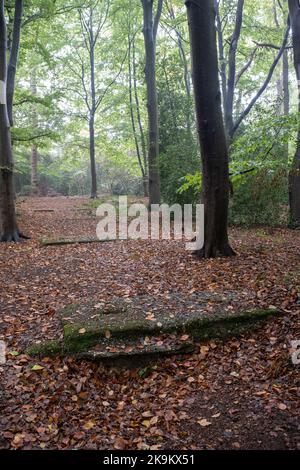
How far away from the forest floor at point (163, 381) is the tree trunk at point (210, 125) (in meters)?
0.67

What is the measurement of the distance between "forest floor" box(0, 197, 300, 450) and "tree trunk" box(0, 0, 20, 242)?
3134 mm

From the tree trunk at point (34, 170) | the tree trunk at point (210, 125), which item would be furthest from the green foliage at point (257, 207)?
the tree trunk at point (34, 170)

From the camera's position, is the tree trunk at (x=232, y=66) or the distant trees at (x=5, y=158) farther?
the tree trunk at (x=232, y=66)

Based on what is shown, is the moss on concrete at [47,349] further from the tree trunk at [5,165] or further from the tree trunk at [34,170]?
the tree trunk at [34,170]

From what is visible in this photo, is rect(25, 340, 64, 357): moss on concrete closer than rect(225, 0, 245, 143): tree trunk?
→ Yes

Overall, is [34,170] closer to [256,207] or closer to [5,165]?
[5,165]

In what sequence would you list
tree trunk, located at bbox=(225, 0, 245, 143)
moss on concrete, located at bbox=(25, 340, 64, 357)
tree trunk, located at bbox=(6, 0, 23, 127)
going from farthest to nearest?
tree trunk, located at bbox=(225, 0, 245, 143) → tree trunk, located at bbox=(6, 0, 23, 127) → moss on concrete, located at bbox=(25, 340, 64, 357)

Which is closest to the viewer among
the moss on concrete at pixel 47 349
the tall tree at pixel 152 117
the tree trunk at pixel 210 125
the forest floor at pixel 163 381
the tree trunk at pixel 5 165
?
the forest floor at pixel 163 381

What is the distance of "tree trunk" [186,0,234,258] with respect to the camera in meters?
6.16

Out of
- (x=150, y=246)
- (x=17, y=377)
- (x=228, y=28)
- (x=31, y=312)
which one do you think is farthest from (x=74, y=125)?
(x=17, y=377)

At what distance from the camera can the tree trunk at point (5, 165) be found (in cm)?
863

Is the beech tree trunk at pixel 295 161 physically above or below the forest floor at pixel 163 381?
above

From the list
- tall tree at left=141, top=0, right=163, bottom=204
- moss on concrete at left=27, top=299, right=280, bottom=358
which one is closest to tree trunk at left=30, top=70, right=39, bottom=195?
tall tree at left=141, top=0, right=163, bottom=204

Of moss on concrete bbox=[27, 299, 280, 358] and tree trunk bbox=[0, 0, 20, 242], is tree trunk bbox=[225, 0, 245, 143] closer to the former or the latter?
tree trunk bbox=[0, 0, 20, 242]
